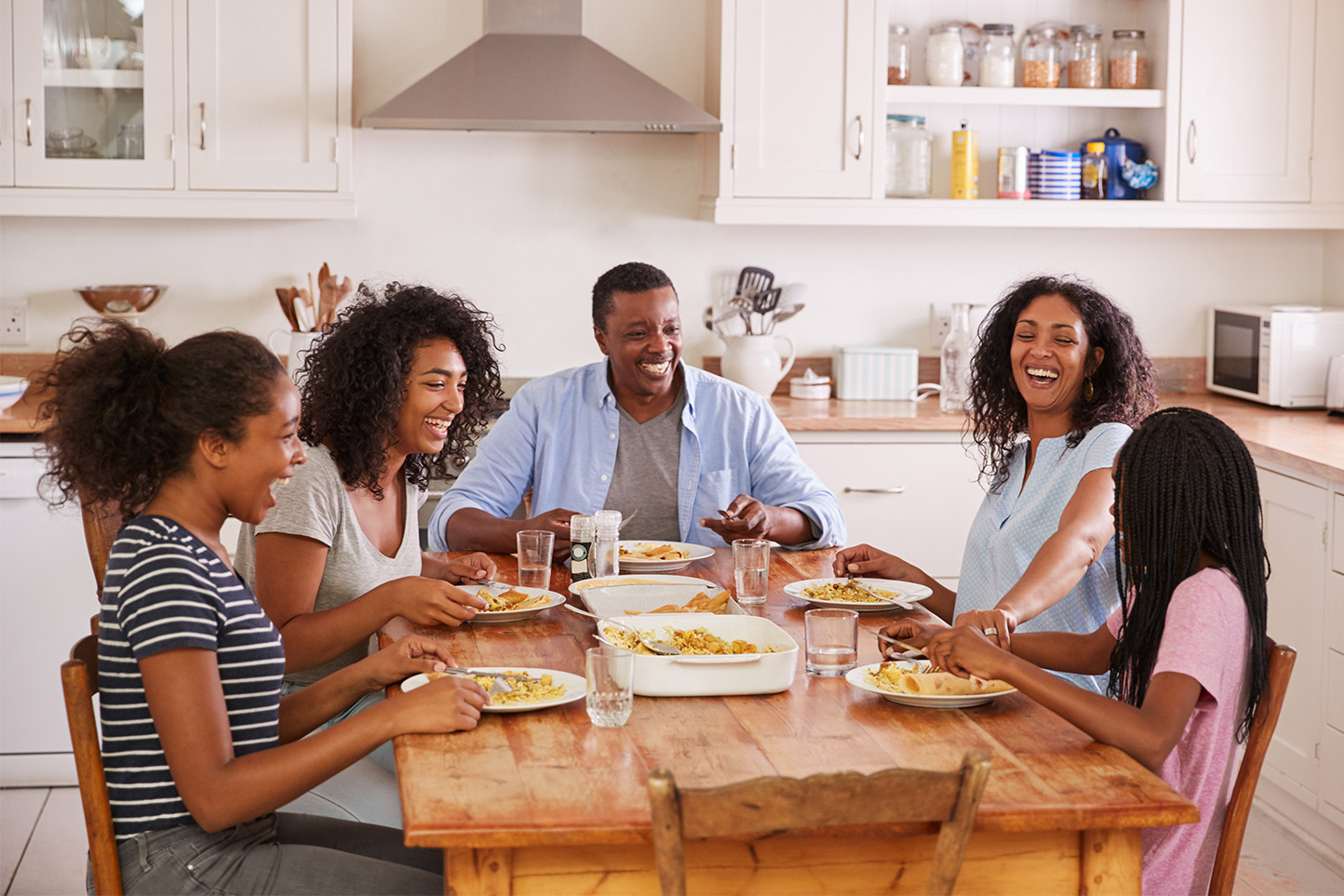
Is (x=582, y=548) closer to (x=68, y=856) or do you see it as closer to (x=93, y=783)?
(x=93, y=783)

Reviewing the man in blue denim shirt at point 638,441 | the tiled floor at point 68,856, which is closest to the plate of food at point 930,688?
the man in blue denim shirt at point 638,441

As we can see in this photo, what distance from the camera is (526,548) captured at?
209 centimetres

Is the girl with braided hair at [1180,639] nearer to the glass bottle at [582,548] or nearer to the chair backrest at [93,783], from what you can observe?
the glass bottle at [582,548]

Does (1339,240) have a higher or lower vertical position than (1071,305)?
higher

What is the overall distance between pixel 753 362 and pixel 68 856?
2.18m

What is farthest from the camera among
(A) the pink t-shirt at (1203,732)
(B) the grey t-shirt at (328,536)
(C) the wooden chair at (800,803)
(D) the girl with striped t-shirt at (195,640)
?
(B) the grey t-shirt at (328,536)

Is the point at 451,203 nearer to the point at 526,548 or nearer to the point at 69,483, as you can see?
the point at 526,548

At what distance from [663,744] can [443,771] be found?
236 mm

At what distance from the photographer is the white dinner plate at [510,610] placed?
194cm

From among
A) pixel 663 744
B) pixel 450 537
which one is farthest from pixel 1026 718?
pixel 450 537

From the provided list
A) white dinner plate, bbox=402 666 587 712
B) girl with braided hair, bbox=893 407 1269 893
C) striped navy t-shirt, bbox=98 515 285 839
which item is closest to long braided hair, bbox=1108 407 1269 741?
girl with braided hair, bbox=893 407 1269 893

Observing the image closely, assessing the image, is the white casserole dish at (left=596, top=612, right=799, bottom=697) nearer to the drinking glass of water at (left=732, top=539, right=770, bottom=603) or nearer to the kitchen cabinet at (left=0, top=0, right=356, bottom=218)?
the drinking glass of water at (left=732, top=539, right=770, bottom=603)

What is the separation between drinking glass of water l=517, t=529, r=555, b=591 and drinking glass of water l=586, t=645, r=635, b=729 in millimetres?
634

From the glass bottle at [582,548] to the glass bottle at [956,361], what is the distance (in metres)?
1.91
